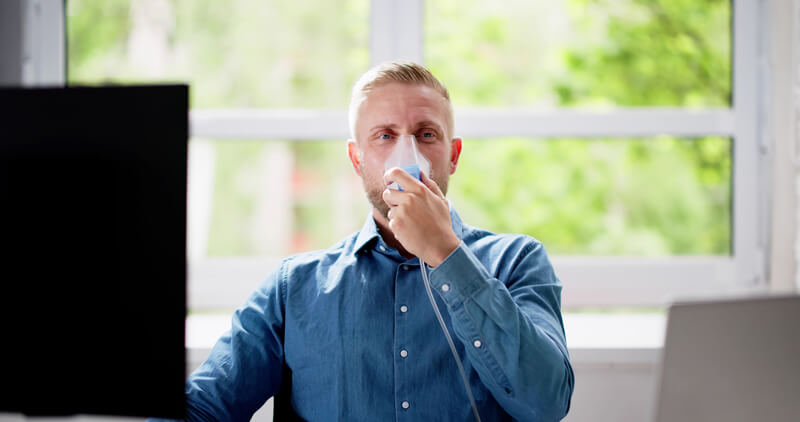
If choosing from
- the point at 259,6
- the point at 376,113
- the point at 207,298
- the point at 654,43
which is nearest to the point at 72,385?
the point at 376,113

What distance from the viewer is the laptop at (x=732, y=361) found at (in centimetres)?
64

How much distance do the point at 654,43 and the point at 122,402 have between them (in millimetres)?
2301

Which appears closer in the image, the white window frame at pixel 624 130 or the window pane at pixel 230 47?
the white window frame at pixel 624 130

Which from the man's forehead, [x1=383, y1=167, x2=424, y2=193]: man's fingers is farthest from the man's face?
[x1=383, y1=167, x2=424, y2=193]: man's fingers

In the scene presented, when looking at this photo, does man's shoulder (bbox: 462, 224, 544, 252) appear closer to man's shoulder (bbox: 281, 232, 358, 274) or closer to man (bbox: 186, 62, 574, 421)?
man (bbox: 186, 62, 574, 421)

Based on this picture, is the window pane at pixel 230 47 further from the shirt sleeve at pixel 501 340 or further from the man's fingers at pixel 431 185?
the shirt sleeve at pixel 501 340

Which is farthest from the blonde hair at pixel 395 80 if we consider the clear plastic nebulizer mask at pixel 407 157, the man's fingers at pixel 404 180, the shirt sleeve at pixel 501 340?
the shirt sleeve at pixel 501 340

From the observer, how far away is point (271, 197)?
282cm

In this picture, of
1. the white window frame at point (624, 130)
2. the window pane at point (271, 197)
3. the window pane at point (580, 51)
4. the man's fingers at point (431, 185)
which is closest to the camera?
the man's fingers at point (431, 185)

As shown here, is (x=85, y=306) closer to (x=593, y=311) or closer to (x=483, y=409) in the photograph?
(x=483, y=409)

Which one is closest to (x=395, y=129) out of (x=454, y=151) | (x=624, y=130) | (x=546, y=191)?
(x=454, y=151)

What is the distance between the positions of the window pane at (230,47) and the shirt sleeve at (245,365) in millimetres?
1039

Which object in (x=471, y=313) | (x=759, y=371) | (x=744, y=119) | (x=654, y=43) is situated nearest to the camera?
(x=759, y=371)

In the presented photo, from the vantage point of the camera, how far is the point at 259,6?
2.25m
